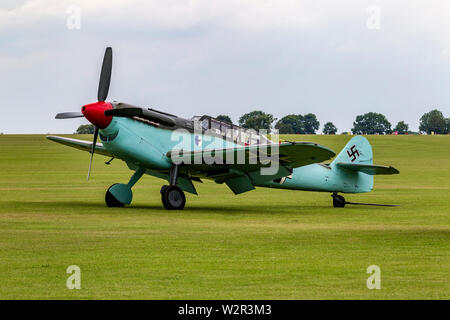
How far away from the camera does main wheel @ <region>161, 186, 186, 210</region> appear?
17.5 m

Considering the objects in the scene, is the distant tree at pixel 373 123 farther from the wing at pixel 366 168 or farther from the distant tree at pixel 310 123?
the wing at pixel 366 168

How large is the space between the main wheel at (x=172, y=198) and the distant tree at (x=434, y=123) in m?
125

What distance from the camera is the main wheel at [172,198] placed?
57.6 ft

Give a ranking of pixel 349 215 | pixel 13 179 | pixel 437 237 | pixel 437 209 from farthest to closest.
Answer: pixel 13 179 < pixel 437 209 < pixel 349 215 < pixel 437 237

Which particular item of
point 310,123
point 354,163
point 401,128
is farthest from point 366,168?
point 401,128

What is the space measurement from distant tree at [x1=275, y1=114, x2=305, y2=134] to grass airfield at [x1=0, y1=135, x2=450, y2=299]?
266 ft

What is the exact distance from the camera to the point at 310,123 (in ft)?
396

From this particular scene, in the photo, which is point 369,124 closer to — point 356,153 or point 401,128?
point 401,128

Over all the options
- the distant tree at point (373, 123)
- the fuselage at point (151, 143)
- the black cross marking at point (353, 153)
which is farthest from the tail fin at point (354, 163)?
the distant tree at point (373, 123)

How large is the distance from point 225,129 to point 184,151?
1.29m

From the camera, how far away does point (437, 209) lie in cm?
1880

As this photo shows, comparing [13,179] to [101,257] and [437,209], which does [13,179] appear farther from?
[101,257]
